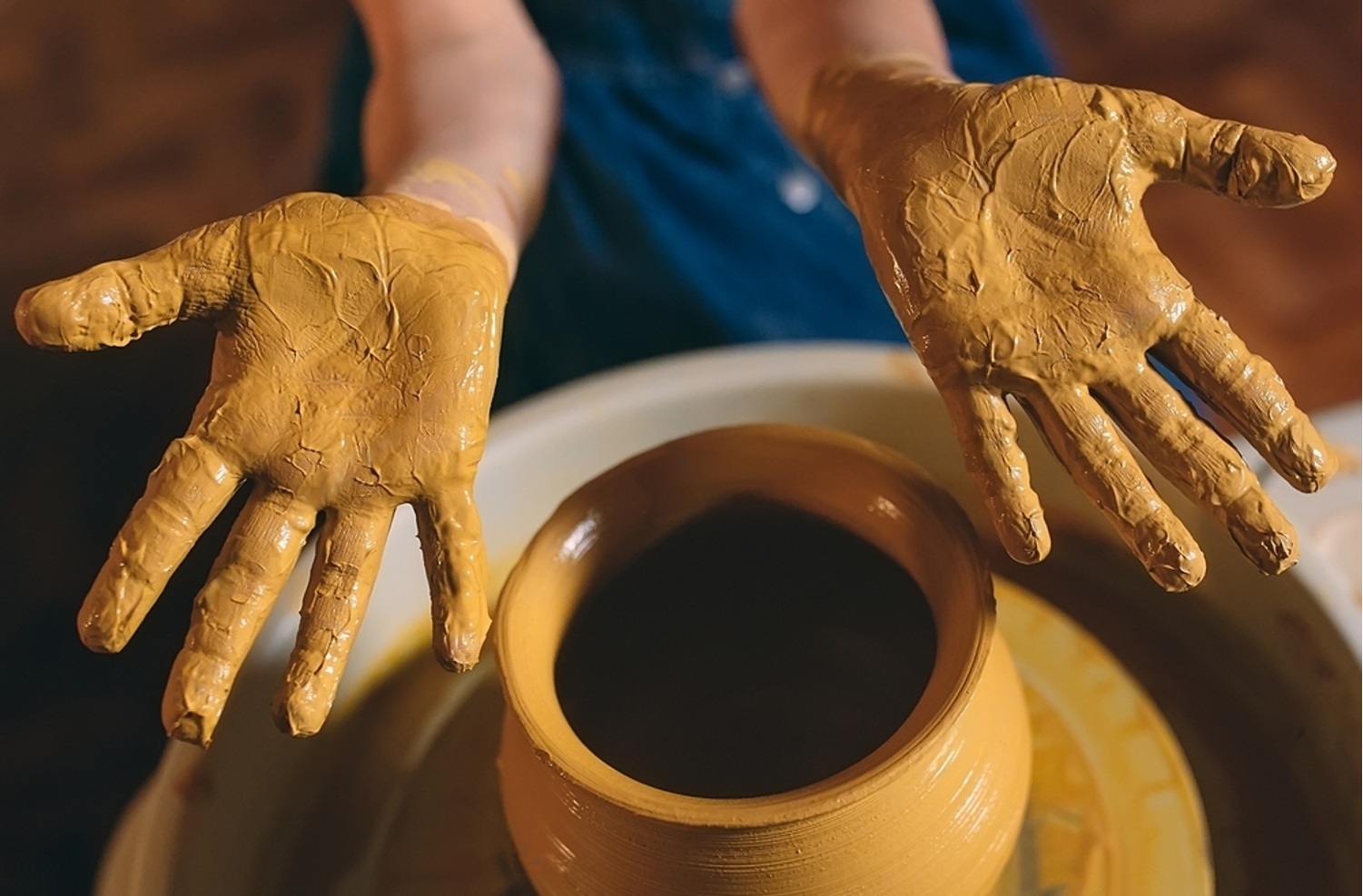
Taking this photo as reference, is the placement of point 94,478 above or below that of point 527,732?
below

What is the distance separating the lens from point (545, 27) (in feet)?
3.87

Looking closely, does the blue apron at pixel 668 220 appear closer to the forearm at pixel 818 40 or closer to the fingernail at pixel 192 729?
the forearm at pixel 818 40

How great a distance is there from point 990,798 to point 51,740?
1.27 meters

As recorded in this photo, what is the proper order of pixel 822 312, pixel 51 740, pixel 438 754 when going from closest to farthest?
pixel 438 754 → pixel 822 312 → pixel 51 740

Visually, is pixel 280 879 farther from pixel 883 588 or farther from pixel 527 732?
pixel 883 588

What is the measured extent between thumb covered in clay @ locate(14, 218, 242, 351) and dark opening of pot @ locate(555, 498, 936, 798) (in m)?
0.27

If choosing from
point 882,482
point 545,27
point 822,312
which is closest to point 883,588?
point 882,482

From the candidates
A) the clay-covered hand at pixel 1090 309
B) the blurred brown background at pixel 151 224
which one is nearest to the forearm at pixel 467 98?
the clay-covered hand at pixel 1090 309

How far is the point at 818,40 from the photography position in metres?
0.95

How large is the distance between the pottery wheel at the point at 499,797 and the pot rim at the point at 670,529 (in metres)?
0.17

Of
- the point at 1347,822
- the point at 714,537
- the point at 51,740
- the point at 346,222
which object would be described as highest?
the point at 346,222

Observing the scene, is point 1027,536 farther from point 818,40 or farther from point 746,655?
point 818,40

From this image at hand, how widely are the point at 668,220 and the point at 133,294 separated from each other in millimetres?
590

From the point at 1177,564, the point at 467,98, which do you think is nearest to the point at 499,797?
the point at 1177,564
